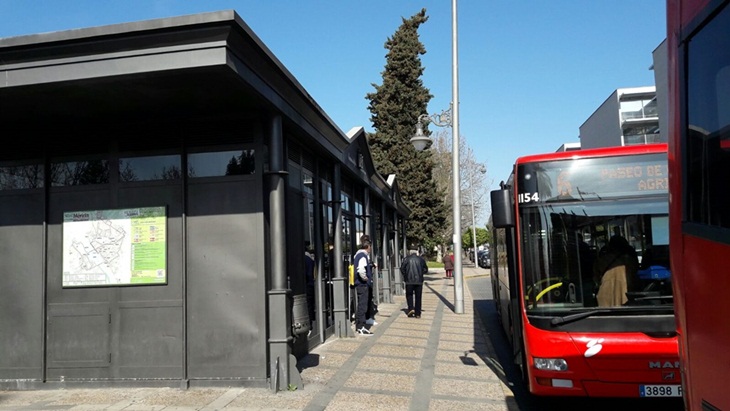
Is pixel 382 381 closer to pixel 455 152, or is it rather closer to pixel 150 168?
pixel 150 168

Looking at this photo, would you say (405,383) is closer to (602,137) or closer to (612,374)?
(612,374)

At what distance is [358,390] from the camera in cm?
654

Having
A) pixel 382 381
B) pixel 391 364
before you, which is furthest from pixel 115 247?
pixel 391 364

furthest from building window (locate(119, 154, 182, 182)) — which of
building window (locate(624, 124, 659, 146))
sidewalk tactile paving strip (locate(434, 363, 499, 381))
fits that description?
building window (locate(624, 124, 659, 146))

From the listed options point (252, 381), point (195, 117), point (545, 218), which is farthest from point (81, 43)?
point (545, 218)

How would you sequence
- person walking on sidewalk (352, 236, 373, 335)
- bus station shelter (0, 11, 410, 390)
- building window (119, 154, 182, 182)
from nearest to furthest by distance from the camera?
bus station shelter (0, 11, 410, 390) < building window (119, 154, 182, 182) < person walking on sidewalk (352, 236, 373, 335)

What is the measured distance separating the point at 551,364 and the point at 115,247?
542 centimetres

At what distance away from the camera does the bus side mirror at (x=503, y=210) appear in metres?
5.59

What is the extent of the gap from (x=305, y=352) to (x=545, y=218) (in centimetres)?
452

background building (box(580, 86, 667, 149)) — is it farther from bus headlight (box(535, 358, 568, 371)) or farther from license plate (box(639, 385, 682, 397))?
bus headlight (box(535, 358, 568, 371))

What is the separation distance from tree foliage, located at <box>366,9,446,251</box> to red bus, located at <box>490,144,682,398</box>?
21.8 m

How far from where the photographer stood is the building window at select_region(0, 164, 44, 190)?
723 cm

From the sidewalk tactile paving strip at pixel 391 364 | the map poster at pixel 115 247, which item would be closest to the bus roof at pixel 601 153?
the sidewalk tactile paving strip at pixel 391 364

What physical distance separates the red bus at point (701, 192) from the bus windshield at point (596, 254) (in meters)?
2.57
